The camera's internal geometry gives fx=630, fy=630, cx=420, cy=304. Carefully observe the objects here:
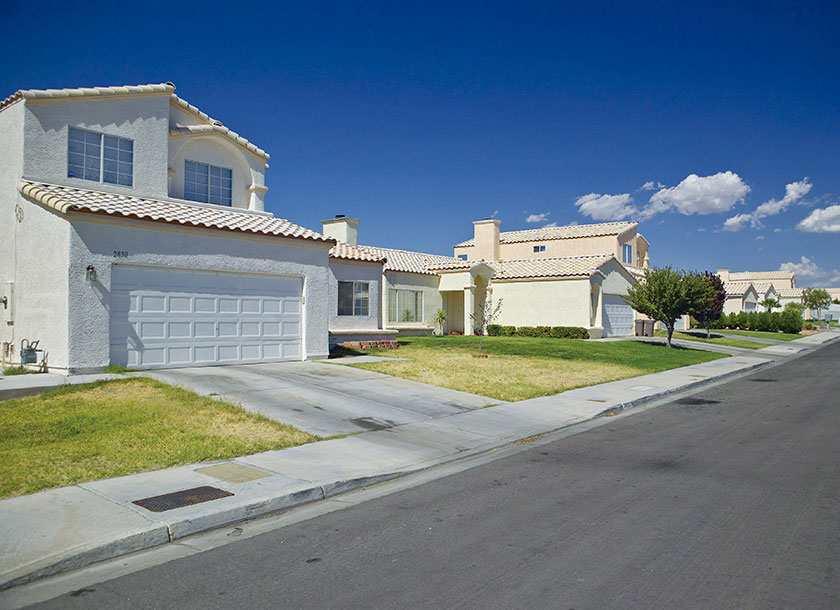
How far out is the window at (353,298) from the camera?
23.7 m

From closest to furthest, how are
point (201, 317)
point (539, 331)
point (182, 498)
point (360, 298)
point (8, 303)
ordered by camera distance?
point (182, 498) → point (8, 303) → point (201, 317) → point (360, 298) → point (539, 331)

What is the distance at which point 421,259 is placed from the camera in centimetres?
3338

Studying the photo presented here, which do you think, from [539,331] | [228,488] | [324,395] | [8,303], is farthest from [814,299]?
[228,488]

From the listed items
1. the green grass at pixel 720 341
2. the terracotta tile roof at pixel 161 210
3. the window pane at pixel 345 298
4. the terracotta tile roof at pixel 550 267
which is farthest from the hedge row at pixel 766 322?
the terracotta tile roof at pixel 161 210

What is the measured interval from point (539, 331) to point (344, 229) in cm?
1114

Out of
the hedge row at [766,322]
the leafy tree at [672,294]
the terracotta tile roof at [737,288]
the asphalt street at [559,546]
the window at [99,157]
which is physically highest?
the window at [99,157]

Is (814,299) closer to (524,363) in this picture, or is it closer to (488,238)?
(488,238)

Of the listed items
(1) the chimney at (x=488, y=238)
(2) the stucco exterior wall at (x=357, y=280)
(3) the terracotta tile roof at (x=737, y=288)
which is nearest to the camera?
(2) the stucco exterior wall at (x=357, y=280)

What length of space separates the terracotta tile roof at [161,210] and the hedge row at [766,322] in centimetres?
4361

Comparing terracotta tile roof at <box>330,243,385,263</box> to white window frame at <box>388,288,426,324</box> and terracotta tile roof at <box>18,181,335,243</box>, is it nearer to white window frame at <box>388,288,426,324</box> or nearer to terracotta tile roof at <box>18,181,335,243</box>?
white window frame at <box>388,288,426,324</box>

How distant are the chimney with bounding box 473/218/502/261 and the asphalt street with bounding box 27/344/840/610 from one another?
96.7 feet

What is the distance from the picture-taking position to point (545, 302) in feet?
107

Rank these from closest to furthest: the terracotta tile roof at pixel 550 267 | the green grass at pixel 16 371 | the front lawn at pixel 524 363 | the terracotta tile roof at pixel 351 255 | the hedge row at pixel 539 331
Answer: the green grass at pixel 16 371, the front lawn at pixel 524 363, the terracotta tile roof at pixel 351 255, the hedge row at pixel 539 331, the terracotta tile roof at pixel 550 267

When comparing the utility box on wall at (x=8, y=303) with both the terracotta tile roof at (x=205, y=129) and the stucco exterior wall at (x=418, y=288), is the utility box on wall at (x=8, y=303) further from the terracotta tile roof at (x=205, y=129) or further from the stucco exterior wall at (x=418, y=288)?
the stucco exterior wall at (x=418, y=288)
